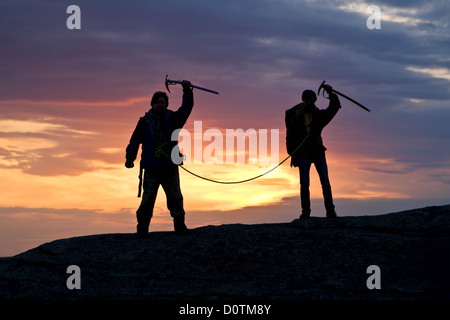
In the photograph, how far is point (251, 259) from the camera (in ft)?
37.1

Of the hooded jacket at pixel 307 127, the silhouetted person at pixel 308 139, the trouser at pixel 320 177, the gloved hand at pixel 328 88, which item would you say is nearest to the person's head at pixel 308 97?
the silhouetted person at pixel 308 139

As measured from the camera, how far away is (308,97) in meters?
13.2

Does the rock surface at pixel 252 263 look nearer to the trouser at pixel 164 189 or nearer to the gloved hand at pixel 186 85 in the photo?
the trouser at pixel 164 189

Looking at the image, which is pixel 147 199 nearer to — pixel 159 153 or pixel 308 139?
pixel 159 153

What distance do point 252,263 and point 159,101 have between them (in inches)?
176

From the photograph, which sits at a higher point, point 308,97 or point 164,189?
point 308,97

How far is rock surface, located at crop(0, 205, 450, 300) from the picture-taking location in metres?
10.3

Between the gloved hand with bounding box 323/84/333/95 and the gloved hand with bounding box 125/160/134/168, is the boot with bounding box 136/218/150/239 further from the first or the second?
the gloved hand with bounding box 323/84/333/95

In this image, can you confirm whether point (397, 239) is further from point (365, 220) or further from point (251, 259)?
point (251, 259)

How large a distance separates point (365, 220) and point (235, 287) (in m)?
4.70

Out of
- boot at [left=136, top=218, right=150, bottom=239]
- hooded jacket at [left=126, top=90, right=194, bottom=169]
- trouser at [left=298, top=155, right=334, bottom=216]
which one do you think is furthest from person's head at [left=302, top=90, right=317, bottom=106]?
boot at [left=136, top=218, right=150, bottom=239]

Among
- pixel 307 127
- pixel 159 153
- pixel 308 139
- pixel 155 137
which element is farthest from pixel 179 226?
pixel 307 127

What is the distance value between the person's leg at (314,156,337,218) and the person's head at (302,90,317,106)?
1443mm
